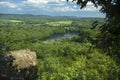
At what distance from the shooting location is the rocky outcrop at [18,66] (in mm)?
17312

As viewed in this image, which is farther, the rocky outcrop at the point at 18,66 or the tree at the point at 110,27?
the rocky outcrop at the point at 18,66

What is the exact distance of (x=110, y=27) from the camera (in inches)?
515

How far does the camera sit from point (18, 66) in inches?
699

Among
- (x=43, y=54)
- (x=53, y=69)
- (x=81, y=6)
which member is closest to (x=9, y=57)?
(x=81, y=6)

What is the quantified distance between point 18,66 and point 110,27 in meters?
6.83

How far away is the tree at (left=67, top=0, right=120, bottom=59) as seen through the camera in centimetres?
1261

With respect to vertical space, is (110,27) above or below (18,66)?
above

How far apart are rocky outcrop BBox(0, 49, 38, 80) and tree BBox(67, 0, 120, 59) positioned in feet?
18.7

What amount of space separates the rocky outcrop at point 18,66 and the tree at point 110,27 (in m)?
5.70

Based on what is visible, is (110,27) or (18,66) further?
(18,66)

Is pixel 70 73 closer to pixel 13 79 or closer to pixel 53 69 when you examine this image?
pixel 53 69

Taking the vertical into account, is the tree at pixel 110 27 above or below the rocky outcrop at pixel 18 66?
above

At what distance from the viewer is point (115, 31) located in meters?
13.2

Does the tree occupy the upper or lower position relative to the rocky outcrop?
upper
